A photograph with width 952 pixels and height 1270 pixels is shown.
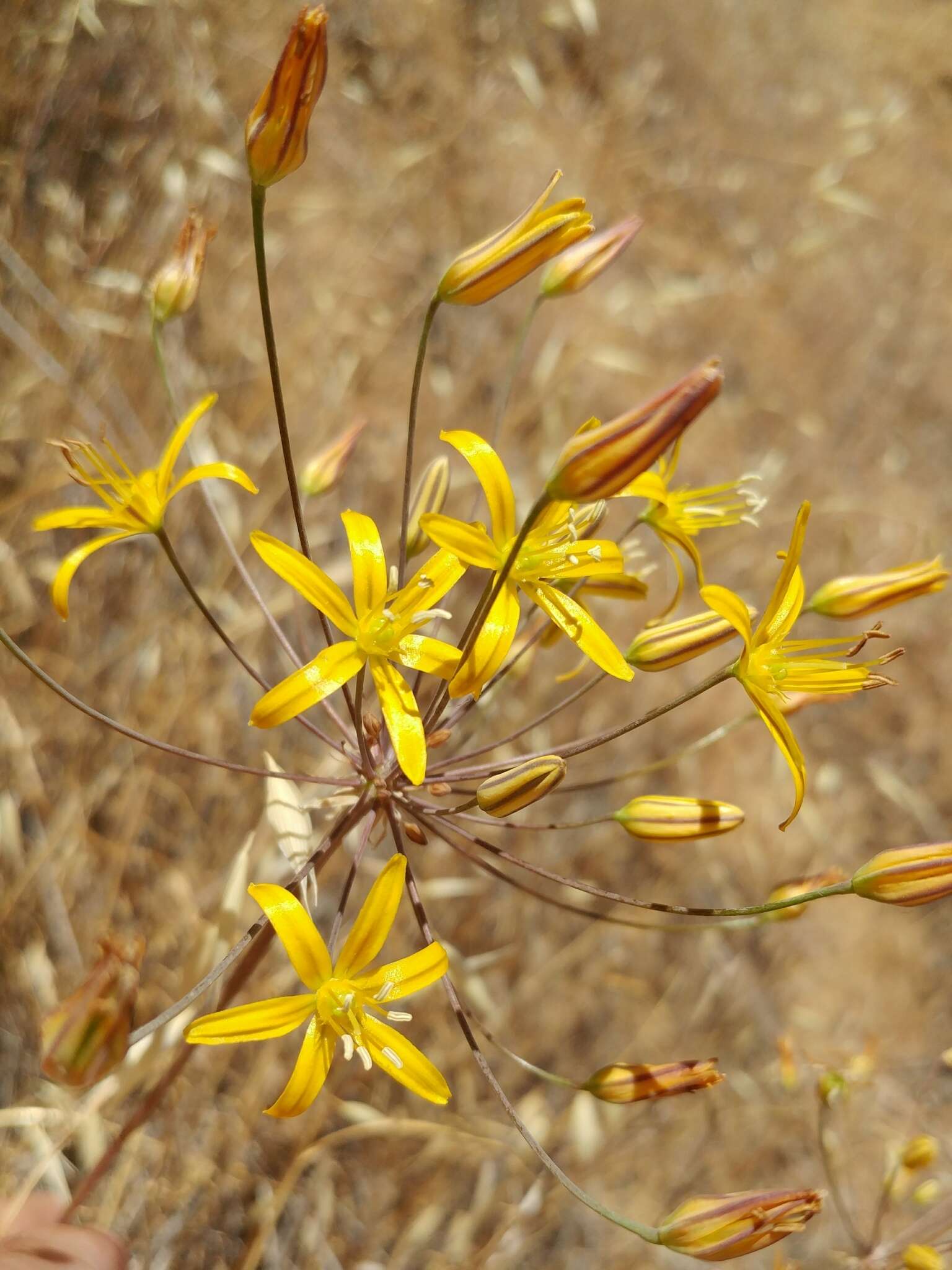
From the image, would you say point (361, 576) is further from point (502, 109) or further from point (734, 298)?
point (734, 298)

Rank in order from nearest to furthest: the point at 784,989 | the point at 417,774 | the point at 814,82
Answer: the point at 417,774 < the point at 784,989 < the point at 814,82

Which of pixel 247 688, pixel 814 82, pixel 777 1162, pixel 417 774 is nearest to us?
pixel 417 774

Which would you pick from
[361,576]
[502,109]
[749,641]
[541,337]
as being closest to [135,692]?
[361,576]

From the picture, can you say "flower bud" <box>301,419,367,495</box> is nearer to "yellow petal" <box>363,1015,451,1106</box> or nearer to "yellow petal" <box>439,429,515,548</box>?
"yellow petal" <box>439,429,515,548</box>

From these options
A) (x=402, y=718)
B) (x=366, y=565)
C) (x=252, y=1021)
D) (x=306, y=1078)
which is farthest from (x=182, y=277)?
(x=306, y=1078)

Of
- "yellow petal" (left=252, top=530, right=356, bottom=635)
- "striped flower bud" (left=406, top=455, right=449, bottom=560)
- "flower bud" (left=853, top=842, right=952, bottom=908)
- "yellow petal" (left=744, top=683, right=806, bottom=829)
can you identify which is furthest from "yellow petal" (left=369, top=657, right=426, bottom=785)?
"flower bud" (left=853, top=842, right=952, bottom=908)

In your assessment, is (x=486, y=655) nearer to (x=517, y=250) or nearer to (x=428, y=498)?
(x=428, y=498)
